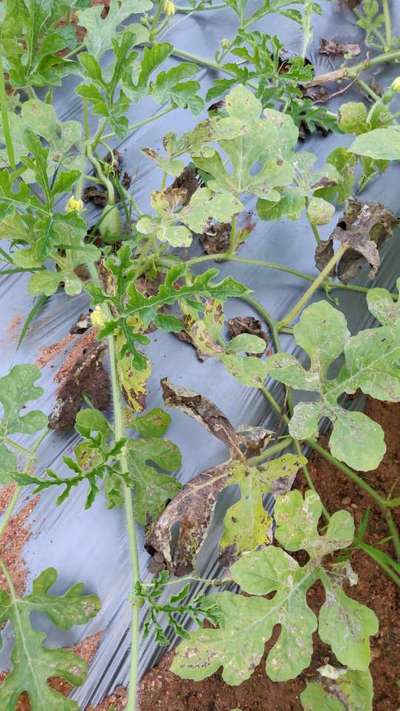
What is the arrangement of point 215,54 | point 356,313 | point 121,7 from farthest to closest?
point 215,54 → point 356,313 → point 121,7

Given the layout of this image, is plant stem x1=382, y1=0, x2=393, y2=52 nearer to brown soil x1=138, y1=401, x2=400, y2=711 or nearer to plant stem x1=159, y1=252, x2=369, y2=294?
plant stem x1=159, y1=252, x2=369, y2=294

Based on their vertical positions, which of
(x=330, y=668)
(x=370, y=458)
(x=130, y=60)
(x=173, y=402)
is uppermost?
(x=130, y=60)

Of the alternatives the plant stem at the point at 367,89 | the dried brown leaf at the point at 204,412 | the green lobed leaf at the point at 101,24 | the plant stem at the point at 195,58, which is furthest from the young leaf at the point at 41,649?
the plant stem at the point at 367,89

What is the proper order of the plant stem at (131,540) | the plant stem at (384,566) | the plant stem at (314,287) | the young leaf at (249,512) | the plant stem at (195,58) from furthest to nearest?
the plant stem at (195,58) < the plant stem at (314,287) < the plant stem at (384,566) < the young leaf at (249,512) < the plant stem at (131,540)

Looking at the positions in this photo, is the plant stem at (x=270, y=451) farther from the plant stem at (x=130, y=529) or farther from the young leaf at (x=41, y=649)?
the young leaf at (x=41, y=649)

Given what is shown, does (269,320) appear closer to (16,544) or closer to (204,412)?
(204,412)

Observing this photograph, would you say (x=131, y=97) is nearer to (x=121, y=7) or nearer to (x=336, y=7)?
(x=121, y=7)

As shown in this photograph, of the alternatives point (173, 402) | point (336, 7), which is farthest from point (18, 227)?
point (336, 7)
